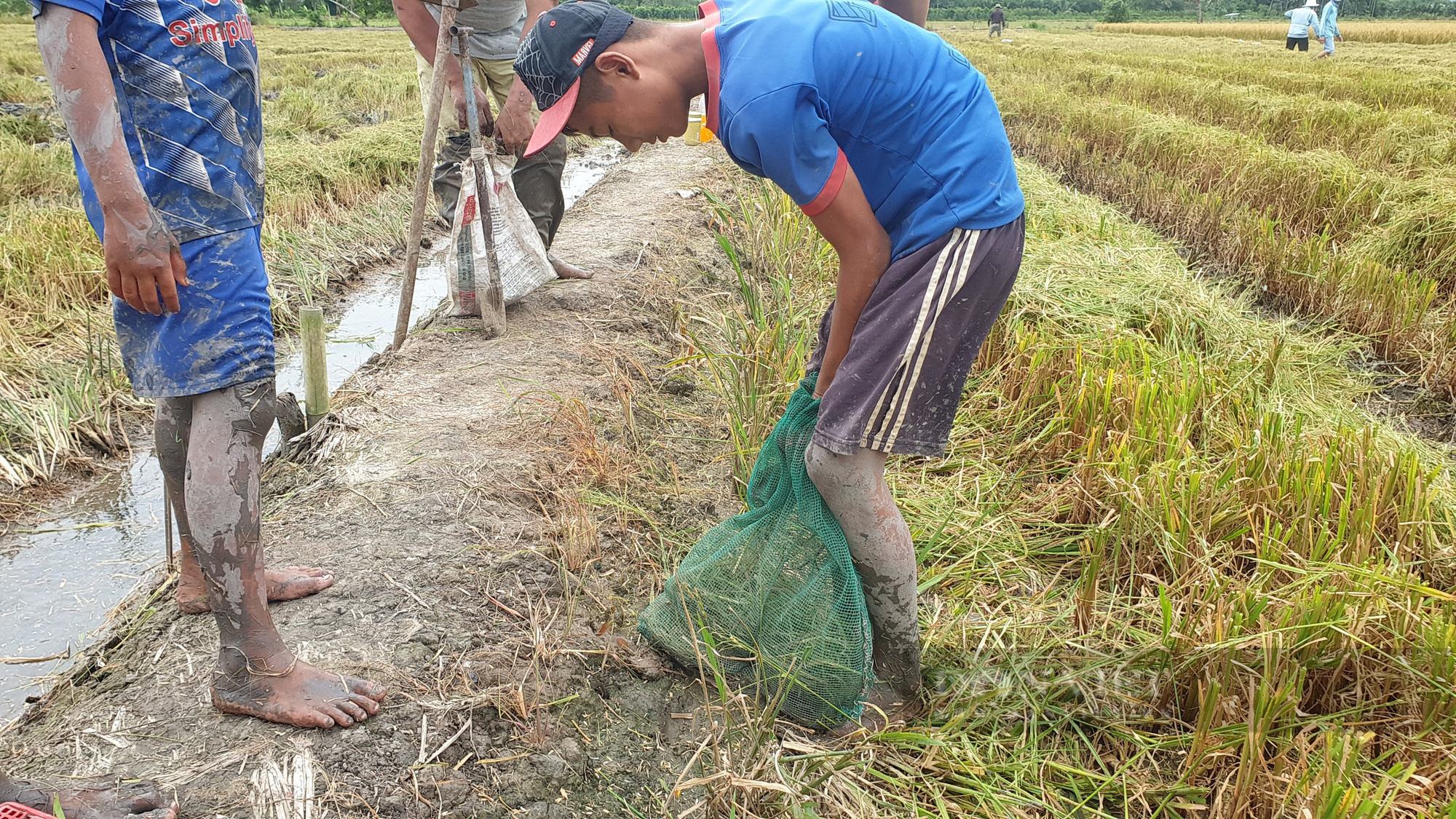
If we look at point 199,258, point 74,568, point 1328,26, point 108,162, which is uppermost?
point 1328,26

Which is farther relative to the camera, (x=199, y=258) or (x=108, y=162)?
(x=199, y=258)

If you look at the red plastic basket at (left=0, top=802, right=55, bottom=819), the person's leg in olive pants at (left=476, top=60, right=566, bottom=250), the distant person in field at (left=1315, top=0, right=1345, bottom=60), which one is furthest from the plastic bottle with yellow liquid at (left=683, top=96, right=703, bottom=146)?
the distant person in field at (left=1315, top=0, right=1345, bottom=60)

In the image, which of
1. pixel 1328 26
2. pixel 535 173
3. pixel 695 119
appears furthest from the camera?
pixel 1328 26

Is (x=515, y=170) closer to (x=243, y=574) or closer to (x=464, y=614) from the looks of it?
(x=464, y=614)

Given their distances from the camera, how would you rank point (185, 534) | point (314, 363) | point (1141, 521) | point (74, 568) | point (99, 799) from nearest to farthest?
point (99, 799) < point (185, 534) < point (1141, 521) < point (74, 568) < point (314, 363)

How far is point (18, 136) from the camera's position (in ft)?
23.8

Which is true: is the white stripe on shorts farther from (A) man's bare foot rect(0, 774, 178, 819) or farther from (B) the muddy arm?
(A) man's bare foot rect(0, 774, 178, 819)

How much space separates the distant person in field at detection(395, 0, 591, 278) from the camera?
10.2ft

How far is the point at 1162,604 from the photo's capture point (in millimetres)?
1678

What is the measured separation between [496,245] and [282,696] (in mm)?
2146

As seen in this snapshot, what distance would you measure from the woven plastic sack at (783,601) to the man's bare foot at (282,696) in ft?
2.18

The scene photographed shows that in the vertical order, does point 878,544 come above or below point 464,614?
above

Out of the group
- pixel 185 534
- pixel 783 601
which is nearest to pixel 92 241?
pixel 185 534

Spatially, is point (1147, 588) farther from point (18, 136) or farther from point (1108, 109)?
point (18, 136)
